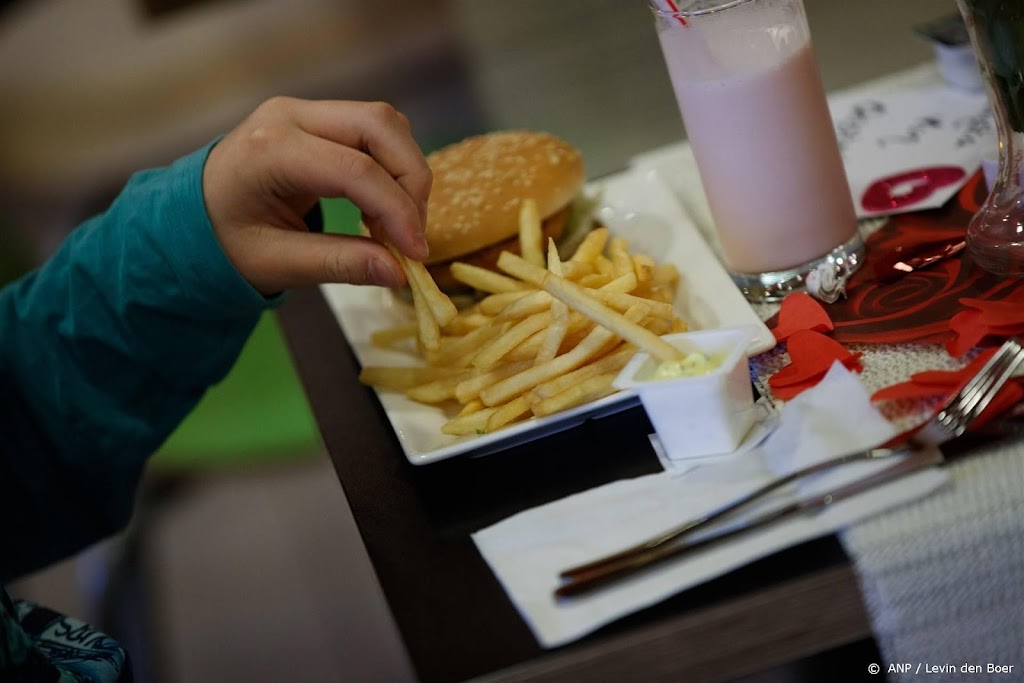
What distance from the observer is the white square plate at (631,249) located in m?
0.97

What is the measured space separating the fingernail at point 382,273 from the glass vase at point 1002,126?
1.68 ft

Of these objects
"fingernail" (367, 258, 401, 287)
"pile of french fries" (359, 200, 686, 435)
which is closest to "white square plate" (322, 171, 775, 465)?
"pile of french fries" (359, 200, 686, 435)

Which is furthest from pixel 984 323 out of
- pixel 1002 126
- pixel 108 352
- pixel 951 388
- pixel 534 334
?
pixel 108 352

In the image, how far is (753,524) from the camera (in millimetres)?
753

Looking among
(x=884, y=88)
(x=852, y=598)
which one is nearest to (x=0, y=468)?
(x=852, y=598)

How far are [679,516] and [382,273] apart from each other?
38 centimetres

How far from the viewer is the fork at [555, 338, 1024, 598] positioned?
29.6 inches

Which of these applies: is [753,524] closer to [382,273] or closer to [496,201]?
[382,273]

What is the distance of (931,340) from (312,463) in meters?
2.36

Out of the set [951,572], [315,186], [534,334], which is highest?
[315,186]

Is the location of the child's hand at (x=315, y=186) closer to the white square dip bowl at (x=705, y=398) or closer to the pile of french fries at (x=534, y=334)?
the pile of french fries at (x=534, y=334)

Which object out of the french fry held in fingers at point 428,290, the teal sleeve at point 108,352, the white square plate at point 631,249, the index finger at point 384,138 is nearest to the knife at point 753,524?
the white square plate at point 631,249

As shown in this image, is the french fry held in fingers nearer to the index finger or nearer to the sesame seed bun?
the index finger

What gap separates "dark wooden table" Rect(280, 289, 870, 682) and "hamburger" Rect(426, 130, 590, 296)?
277mm
